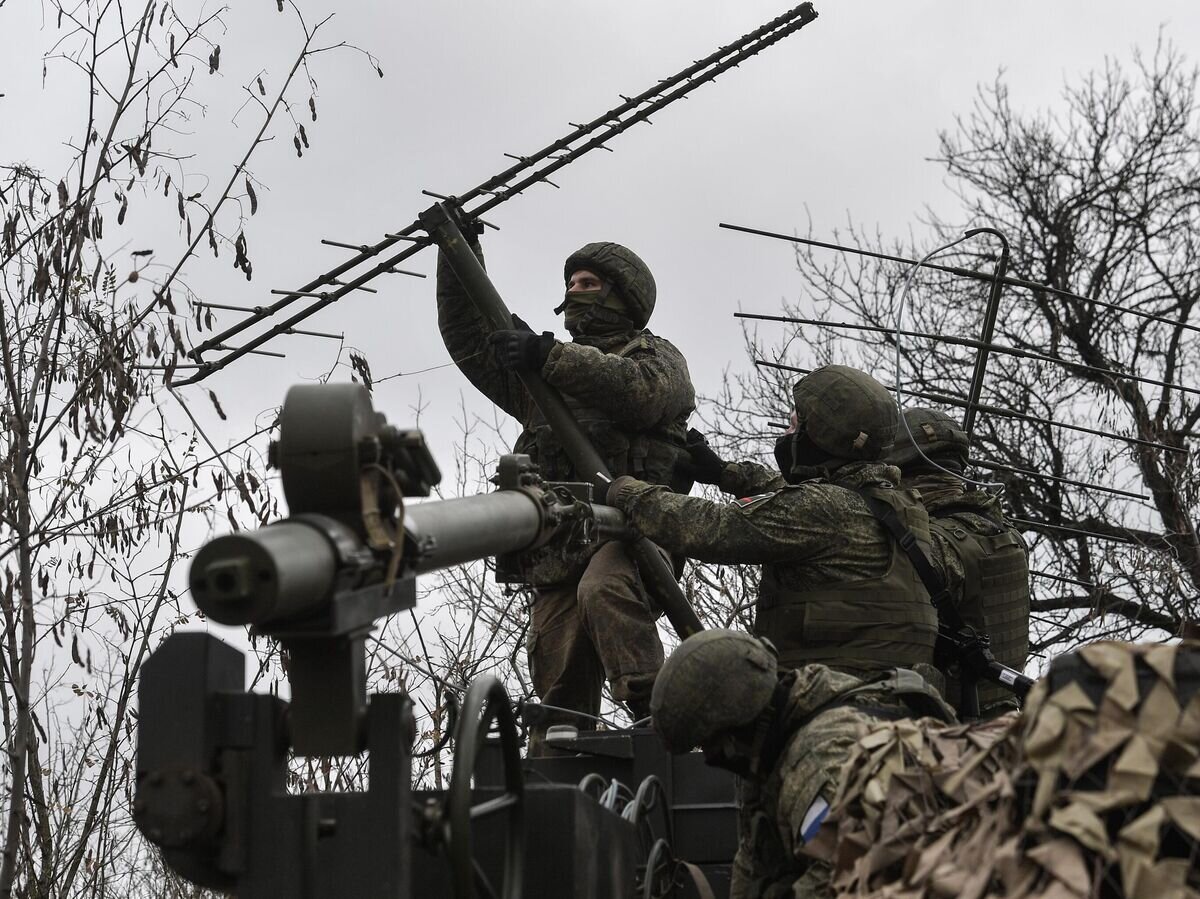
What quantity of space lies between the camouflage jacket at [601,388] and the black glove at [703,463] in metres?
0.06

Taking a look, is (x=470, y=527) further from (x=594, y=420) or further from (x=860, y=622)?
(x=594, y=420)

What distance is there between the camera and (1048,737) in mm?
3779

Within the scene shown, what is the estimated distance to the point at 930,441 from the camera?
920cm

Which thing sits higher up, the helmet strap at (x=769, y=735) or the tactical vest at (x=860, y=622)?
the tactical vest at (x=860, y=622)

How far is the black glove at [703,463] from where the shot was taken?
317 inches

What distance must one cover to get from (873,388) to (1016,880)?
396 centimetres

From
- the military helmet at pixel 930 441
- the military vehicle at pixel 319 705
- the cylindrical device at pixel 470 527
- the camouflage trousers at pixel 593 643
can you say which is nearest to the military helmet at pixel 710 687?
the cylindrical device at pixel 470 527

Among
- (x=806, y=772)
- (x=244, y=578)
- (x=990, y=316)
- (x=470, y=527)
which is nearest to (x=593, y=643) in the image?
(x=806, y=772)

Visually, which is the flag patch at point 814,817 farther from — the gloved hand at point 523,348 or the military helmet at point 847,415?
the gloved hand at point 523,348

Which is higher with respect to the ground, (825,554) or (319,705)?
(825,554)

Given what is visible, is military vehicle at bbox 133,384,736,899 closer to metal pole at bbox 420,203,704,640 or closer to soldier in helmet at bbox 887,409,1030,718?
metal pole at bbox 420,203,704,640

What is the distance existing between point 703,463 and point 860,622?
1310 millimetres

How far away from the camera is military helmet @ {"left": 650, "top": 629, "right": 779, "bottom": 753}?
542 cm

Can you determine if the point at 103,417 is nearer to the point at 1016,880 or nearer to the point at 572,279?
the point at 572,279
